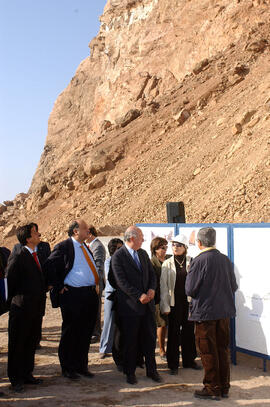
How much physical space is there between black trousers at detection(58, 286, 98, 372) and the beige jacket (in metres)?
0.91

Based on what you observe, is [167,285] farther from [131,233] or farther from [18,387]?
[18,387]

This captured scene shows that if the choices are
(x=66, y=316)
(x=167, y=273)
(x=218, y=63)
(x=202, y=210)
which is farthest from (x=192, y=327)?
(x=218, y=63)

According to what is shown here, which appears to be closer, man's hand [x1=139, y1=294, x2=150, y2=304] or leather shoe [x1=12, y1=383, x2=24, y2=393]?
leather shoe [x1=12, y1=383, x2=24, y2=393]

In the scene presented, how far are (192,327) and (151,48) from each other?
3253 cm

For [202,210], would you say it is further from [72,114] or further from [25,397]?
[72,114]

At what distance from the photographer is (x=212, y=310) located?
5.49 metres

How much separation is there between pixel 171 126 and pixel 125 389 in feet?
74.6

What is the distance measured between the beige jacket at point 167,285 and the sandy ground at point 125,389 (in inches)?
35.4

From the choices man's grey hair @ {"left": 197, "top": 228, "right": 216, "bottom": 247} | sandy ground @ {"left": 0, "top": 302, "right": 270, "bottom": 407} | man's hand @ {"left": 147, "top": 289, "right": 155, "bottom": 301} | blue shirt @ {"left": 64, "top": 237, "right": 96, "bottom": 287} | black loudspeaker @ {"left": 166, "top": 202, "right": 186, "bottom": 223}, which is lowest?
sandy ground @ {"left": 0, "top": 302, "right": 270, "bottom": 407}

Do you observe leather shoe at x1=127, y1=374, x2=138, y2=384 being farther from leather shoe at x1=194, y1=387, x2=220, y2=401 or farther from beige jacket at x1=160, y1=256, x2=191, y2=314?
beige jacket at x1=160, y1=256, x2=191, y2=314

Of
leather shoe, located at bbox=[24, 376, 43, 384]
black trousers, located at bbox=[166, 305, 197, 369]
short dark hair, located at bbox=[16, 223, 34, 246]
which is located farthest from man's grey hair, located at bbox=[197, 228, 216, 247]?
leather shoe, located at bbox=[24, 376, 43, 384]

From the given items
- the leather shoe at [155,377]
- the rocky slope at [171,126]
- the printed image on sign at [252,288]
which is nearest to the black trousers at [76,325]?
the leather shoe at [155,377]

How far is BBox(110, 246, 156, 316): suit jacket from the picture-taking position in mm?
5957

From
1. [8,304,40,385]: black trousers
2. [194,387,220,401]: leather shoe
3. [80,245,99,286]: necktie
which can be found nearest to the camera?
[194,387,220,401]: leather shoe
